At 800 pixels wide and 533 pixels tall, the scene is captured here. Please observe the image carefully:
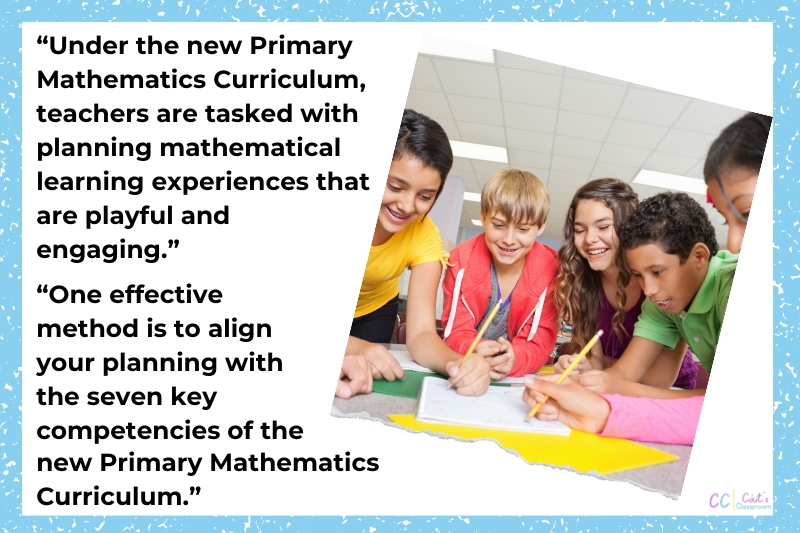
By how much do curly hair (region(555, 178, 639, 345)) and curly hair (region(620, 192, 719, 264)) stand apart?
0.06ft

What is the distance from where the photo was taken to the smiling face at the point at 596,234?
39.9 inches

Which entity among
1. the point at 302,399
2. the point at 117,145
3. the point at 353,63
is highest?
the point at 353,63

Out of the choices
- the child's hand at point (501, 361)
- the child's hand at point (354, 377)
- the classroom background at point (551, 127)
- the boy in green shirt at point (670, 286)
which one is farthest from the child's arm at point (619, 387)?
the child's hand at point (354, 377)

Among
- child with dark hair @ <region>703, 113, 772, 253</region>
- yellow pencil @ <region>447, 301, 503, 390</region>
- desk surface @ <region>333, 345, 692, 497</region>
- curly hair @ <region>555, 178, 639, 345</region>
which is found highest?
child with dark hair @ <region>703, 113, 772, 253</region>

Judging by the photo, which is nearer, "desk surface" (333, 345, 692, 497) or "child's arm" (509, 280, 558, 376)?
"desk surface" (333, 345, 692, 497)

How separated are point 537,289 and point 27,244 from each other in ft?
A: 2.77

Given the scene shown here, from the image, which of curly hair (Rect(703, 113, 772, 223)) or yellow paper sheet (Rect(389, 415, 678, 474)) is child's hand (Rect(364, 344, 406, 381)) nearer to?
yellow paper sheet (Rect(389, 415, 678, 474))

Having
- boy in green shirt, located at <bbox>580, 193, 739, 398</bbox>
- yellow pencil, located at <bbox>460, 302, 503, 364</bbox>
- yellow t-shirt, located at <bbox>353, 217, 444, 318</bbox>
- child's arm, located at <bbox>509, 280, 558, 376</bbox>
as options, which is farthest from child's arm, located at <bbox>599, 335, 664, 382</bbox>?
yellow t-shirt, located at <bbox>353, 217, 444, 318</bbox>

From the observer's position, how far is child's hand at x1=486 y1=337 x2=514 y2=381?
1.04 metres

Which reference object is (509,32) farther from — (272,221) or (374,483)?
(374,483)

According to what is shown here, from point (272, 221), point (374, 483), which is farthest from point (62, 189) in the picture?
point (374, 483)

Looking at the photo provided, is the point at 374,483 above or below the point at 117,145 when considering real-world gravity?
below

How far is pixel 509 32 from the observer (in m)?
1.05

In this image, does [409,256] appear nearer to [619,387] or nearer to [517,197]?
[517,197]
